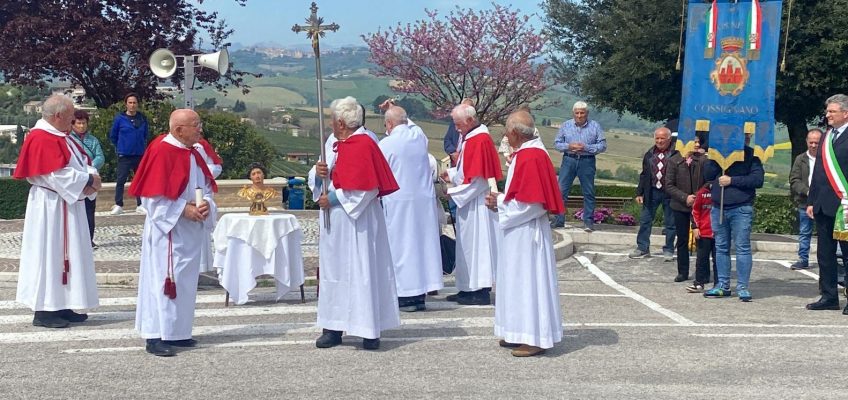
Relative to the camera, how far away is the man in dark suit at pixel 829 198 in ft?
37.1

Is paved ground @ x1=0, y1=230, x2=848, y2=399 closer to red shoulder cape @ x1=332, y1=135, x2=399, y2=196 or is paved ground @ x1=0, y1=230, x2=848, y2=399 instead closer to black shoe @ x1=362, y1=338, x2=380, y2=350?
black shoe @ x1=362, y1=338, x2=380, y2=350

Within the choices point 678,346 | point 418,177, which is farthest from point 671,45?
point 678,346

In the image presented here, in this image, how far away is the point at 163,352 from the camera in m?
9.18

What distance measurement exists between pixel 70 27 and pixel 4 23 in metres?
1.55

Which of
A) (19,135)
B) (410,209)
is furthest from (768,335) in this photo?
(19,135)

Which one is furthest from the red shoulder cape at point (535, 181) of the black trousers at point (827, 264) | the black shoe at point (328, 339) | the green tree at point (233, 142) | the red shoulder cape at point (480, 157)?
the green tree at point (233, 142)

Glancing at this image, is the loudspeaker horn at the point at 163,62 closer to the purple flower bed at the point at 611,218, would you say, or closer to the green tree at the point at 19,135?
the purple flower bed at the point at 611,218

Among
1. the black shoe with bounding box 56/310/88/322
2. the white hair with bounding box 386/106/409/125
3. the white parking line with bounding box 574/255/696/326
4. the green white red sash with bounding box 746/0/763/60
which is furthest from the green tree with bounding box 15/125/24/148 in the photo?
the green white red sash with bounding box 746/0/763/60

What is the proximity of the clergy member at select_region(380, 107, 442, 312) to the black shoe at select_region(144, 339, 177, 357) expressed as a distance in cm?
300

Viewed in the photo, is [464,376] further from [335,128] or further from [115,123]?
[115,123]

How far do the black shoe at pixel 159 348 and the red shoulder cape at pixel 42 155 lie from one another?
2025 mm

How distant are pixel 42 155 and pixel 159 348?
225cm

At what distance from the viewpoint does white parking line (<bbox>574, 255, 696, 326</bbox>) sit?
36.1ft

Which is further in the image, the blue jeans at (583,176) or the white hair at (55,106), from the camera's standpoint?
the blue jeans at (583,176)
